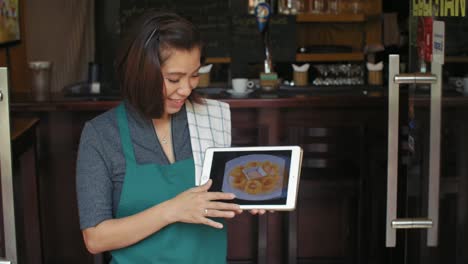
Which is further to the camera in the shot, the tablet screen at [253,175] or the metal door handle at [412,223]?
the metal door handle at [412,223]

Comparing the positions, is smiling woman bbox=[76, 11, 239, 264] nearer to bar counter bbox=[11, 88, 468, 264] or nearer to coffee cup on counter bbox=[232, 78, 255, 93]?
bar counter bbox=[11, 88, 468, 264]

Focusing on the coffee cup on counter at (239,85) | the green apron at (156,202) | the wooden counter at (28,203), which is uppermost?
the coffee cup on counter at (239,85)

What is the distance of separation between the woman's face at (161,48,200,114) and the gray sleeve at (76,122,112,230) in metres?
0.21

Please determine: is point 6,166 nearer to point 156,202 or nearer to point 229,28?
point 156,202

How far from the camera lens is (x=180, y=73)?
1754 mm

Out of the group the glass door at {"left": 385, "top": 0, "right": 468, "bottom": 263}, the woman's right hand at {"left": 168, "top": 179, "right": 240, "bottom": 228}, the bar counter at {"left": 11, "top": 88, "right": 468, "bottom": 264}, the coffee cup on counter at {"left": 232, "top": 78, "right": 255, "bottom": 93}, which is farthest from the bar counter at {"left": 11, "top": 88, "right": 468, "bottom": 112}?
the woman's right hand at {"left": 168, "top": 179, "right": 240, "bottom": 228}

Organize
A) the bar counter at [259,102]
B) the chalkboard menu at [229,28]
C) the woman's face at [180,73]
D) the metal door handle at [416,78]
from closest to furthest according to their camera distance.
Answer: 1. the woman's face at [180,73]
2. the metal door handle at [416,78]
3. the bar counter at [259,102]
4. the chalkboard menu at [229,28]

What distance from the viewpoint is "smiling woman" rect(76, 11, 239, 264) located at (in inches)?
67.2

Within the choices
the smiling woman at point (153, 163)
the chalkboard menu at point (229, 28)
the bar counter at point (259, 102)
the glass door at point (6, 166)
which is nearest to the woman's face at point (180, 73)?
the smiling woman at point (153, 163)

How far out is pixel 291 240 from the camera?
147 inches

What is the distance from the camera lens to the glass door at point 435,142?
187 cm

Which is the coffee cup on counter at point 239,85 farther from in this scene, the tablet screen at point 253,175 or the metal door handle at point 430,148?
the tablet screen at point 253,175

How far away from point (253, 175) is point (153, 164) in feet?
0.84

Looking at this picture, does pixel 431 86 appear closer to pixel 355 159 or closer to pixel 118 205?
pixel 118 205
